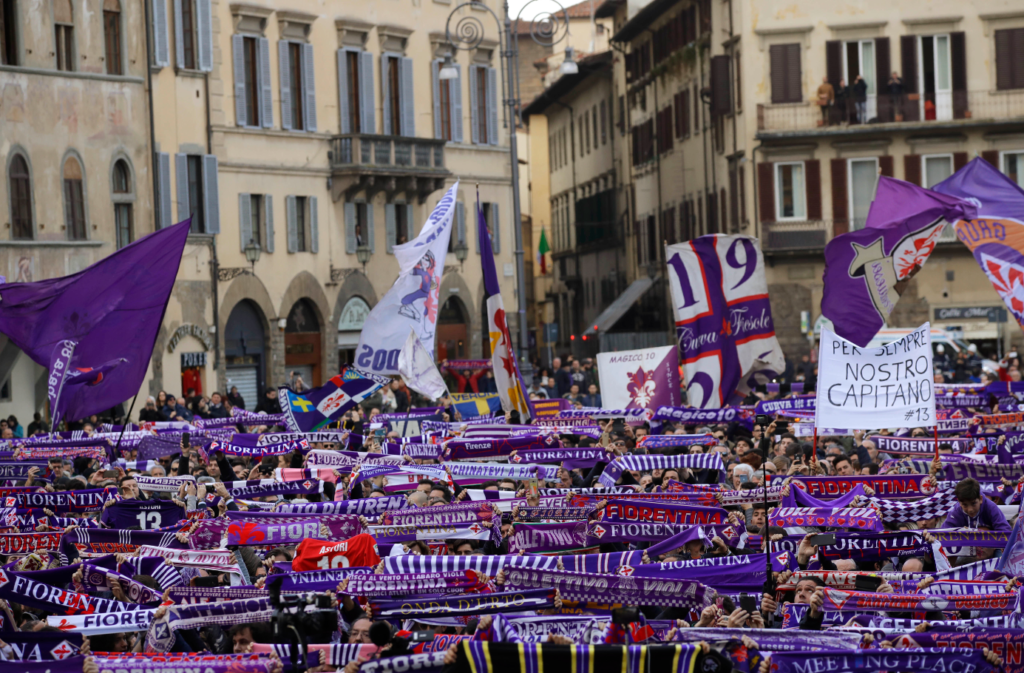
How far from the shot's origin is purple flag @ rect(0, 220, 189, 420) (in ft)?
65.1

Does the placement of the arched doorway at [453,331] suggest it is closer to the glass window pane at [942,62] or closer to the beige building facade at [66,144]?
the beige building facade at [66,144]

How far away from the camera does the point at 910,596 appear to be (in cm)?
1072

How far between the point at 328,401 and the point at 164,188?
1896cm

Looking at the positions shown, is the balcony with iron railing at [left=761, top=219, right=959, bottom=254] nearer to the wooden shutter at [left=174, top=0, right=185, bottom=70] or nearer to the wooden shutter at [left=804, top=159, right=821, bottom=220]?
the wooden shutter at [left=804, top=159, right=821, bottom=220]

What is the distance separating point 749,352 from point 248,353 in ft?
77.2

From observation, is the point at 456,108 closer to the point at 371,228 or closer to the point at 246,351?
the point at 371,228

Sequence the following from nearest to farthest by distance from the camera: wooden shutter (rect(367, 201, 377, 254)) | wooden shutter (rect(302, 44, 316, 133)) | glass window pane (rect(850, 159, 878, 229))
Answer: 1. wooden shutter (rect(302, 44, 316, 133))
2. wooden shutter (rect(367, 201, 377, 254))
3. glass window pane (rect(850, 159, 878, 229))

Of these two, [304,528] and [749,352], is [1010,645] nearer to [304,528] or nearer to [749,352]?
[304,528]

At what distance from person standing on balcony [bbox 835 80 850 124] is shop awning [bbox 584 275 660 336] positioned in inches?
487

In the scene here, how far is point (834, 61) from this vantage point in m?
49.2

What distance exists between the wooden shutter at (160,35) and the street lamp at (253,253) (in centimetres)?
530

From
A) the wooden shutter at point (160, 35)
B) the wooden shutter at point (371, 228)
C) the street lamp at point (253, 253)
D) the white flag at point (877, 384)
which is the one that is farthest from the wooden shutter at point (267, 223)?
the white flag at point (877, 384)

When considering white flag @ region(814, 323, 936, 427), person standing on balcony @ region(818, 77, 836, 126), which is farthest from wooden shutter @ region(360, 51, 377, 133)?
white flag @ region(814, 323, 936, 427)

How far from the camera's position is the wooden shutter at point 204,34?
1684 inches
